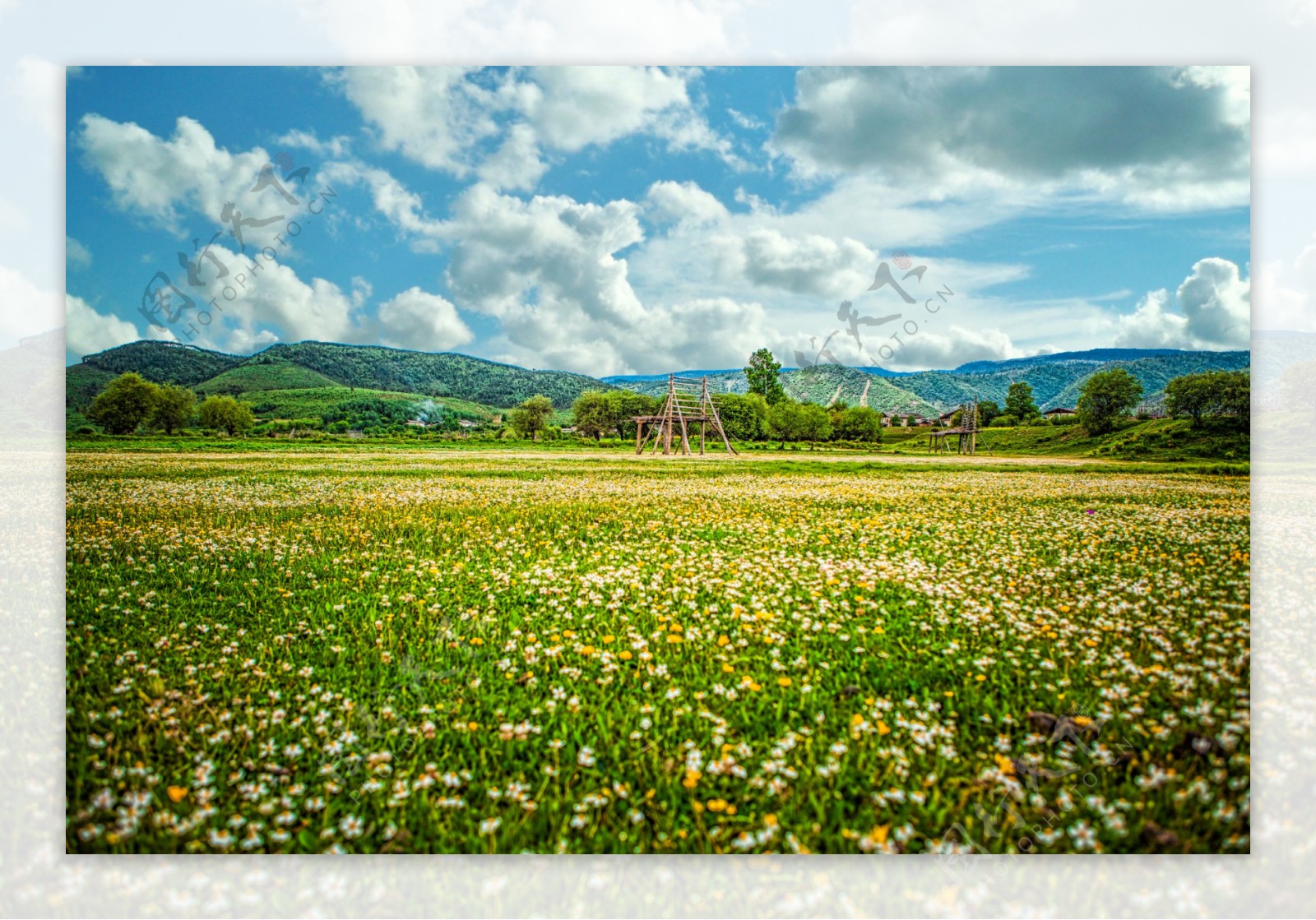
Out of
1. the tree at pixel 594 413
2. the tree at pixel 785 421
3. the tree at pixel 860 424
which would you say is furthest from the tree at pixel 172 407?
the tree at pixel 860 424

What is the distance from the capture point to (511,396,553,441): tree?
7.77 m

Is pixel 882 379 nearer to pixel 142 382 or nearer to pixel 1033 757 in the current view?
pixel 1033 757

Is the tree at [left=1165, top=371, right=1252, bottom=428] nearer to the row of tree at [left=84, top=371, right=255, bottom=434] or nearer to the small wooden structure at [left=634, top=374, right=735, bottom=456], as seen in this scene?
the small wooden structure at [left=634, top=374, right=735, bottom=456]

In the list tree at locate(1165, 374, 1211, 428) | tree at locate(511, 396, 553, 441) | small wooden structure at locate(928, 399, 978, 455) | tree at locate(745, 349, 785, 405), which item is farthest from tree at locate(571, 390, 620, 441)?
tree at locate(1165, 374, 1211, 428)

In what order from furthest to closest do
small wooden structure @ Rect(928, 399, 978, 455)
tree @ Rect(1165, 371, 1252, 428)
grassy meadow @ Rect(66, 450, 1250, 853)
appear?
small wooden structure @ Rect(928, 399, 978, 455), tree @ Rect(1165, 371, 1252, 428), grassy meadow @ Rect(66, 450, 1250, 853)

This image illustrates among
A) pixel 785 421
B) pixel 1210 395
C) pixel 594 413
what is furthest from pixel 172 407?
pixel 1210 395

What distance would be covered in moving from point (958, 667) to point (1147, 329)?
3798mm

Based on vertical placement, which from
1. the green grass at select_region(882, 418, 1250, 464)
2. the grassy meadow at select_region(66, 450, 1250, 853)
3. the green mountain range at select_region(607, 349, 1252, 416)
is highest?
the green mountain range at select_region(607, 349, 1252, 416)

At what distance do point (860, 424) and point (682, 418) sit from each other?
2.39 metres

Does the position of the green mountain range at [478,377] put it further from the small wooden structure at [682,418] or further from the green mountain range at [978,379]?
the small wooden structure at [682,418]

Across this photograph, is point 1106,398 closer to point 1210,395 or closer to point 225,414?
point 1210,395

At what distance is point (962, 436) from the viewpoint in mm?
7719

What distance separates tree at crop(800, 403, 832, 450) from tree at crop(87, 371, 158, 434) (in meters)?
6.30

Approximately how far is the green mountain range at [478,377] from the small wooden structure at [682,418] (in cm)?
22
